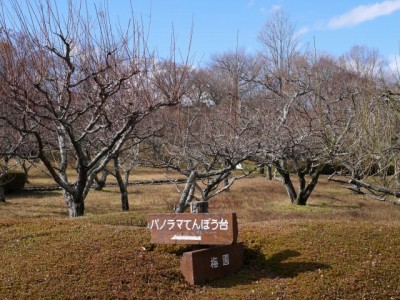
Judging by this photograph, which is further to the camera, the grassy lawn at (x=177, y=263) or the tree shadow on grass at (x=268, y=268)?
the tree shadow on grass at (x=268, y=268)

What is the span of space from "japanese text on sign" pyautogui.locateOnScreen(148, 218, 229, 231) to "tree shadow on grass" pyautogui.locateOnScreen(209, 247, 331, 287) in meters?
0.62

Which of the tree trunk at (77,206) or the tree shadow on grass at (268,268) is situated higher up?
the tree trunk at (77,206)

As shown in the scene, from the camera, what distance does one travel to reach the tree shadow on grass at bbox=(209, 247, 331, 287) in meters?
5.54

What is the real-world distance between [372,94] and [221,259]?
4.45 m

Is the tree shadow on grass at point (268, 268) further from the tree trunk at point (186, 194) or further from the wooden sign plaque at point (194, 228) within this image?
the tree trunk at point (186, 194)

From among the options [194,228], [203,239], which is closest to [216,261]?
[203,239]

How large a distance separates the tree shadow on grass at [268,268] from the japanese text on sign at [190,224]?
62 cm

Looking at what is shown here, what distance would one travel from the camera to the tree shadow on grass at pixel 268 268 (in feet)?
18.2

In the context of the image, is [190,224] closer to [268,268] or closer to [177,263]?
[177,263]

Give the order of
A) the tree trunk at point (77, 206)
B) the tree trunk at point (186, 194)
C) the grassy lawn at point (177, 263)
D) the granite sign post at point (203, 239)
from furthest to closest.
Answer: the tree trunk at point (186, 194), the tree trunk at point (77, 206), the granite sign post at point (203, 239), the grassy lawn at point (177, 263)

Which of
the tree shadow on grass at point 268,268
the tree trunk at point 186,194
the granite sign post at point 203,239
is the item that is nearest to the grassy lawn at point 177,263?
the tree shadow on grass at point 268,268

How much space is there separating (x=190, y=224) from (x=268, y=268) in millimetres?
1074

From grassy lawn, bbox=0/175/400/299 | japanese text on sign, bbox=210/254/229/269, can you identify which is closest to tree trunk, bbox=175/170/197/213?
grassy lawn, bbox=0/175/400/299

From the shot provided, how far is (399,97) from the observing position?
7348 millimetres
